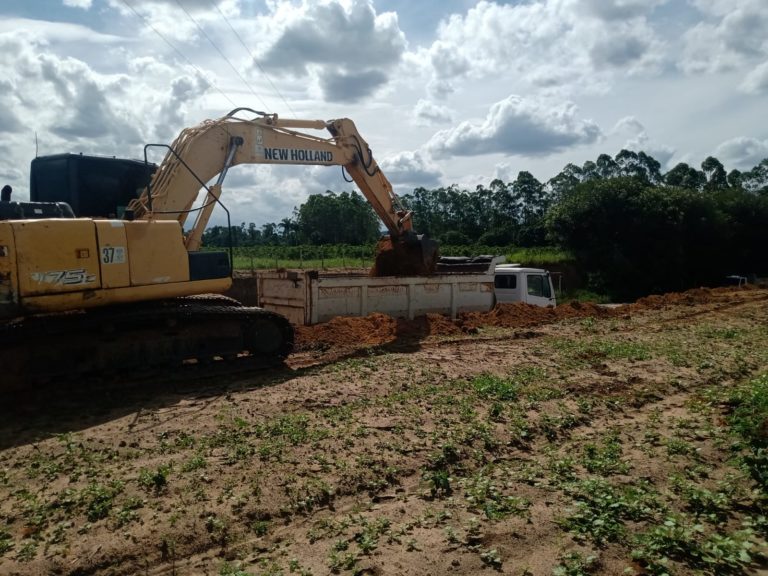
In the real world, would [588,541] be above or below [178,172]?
below

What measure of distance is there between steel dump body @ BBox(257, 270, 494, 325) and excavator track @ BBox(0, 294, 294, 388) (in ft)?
7.32

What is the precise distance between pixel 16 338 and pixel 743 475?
846 centimetres

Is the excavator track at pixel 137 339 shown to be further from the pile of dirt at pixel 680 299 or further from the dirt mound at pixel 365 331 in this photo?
the pile of dirt at pixel 680 299

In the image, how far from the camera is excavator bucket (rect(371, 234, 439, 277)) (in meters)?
15.0

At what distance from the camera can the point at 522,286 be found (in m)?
16.7

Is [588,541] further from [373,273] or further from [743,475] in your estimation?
[373,273]

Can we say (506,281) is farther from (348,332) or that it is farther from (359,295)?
(348,332)

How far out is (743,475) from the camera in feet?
18.8

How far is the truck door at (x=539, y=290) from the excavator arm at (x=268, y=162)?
3.22 metres

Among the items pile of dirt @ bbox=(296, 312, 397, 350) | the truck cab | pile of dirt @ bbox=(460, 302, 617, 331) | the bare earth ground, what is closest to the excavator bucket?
pile of dirt @ bbox=(460, 302, 617, 331)

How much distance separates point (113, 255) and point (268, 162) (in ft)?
14.8

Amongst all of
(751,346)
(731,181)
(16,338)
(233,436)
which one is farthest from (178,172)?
(731,181)

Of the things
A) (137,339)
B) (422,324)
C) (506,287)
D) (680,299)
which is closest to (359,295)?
(422,324)

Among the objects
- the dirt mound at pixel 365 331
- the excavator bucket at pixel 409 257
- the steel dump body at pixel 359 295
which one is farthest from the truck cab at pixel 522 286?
the dirt mound at pixel 365 331
